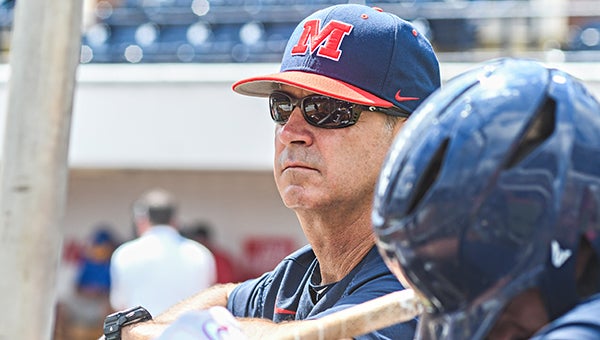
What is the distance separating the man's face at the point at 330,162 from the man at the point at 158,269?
3.73 metres

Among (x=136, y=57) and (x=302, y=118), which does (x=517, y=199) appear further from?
(x=136, y=57)

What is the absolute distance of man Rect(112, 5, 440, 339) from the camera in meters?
1.80

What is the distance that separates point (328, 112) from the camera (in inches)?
71.7

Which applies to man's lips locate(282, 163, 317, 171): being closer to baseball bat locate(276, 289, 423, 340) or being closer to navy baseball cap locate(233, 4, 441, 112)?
navy baseball cap locate(233, 4, 441, 112)

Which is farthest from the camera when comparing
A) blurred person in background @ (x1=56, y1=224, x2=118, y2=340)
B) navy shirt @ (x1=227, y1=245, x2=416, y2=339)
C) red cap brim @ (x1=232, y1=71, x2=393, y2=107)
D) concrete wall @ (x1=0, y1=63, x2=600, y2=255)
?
blurred person in background @ (x1=56, y1=224, x2=118, y2=340)

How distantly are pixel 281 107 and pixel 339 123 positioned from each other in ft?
0.47

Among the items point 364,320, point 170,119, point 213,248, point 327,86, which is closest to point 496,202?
point 364,320

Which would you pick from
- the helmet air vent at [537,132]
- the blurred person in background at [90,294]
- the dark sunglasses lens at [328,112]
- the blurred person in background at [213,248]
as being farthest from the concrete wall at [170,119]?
the helmet air vent at [537,132]

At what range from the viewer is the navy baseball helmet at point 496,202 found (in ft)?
3.27

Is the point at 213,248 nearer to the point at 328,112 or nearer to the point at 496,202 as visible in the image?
the point at 328,112

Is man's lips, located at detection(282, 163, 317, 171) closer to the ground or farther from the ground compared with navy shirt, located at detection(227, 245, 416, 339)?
farther from the ground

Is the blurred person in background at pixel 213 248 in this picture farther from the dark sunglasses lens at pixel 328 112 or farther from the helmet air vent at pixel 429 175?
the helmet air vent at pixel 429 175

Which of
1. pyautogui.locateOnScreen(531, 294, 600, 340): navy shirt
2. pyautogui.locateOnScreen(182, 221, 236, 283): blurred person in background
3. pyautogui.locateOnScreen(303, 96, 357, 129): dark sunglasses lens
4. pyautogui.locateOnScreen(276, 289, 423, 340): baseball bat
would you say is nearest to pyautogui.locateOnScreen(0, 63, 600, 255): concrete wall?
pyautogui.locateOnScreen(182, 221, 236, 283): blurred person in background

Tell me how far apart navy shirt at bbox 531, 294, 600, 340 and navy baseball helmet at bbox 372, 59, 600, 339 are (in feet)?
0.15
